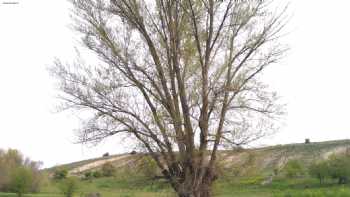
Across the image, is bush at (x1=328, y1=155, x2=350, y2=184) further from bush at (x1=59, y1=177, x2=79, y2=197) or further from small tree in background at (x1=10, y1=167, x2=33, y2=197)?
small tree in background at (x1=10, y1=167, x2=33, y2=197)

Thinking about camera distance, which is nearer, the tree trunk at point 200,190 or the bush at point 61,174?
the tree trunk at point 200,190

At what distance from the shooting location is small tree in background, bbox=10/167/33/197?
Result: 5497 cm

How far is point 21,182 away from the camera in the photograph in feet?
181

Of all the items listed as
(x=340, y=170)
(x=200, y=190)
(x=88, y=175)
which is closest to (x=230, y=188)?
(x=200, y=190)

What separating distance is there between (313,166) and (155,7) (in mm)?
37779

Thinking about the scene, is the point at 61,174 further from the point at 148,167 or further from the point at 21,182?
the point at 148,167

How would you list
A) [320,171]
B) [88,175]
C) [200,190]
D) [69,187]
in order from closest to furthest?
[200,190], [320,171], [69,187], [88,175]

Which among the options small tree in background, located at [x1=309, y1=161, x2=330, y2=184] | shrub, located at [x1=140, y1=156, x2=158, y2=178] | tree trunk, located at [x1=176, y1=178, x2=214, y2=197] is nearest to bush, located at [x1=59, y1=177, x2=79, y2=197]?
small tree in background, located at [x1=309, y1=161, x2=330, y2=184]

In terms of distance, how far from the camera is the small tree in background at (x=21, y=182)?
55.0 m

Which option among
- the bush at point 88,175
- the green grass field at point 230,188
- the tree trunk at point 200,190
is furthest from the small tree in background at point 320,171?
the tree trunk at point 200,190

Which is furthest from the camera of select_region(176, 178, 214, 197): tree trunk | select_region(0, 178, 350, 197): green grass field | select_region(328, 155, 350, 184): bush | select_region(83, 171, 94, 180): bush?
select_region(83, 171, 94, 180): bush

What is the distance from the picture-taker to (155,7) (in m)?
12.8

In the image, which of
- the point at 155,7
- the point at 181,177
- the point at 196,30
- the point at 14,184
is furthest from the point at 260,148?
the point at 14,184

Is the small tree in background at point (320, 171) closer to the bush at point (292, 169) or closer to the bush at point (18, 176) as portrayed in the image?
the bush at point (292, 169)
